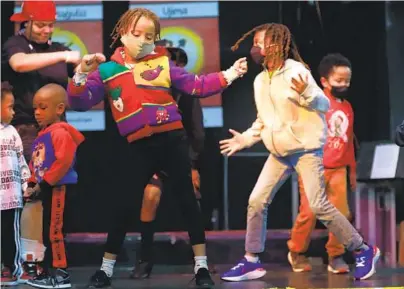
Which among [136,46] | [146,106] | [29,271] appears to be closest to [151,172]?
[146,106]

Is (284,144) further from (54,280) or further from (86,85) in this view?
(54,280)

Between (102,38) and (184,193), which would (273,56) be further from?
(102,38)

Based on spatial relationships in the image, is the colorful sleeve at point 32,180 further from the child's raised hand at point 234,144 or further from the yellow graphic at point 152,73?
the child's raised hand at point 234,144

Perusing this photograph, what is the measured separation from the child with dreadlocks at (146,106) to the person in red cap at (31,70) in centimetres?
65

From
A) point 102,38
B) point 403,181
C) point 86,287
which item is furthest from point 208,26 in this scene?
point 86,287

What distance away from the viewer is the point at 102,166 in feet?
23.2

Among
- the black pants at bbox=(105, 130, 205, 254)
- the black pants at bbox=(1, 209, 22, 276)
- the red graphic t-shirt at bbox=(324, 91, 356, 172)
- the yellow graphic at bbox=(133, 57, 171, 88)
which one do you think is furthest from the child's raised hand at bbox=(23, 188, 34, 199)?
the red graphic t-shirt at bbox=(324, 91, 356, 172)

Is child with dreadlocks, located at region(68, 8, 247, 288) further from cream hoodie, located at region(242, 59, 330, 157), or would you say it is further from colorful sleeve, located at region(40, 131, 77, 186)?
cream hoodie, located at region(242, 59, 330, 157)

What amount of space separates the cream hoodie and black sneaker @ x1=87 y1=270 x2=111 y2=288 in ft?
4.09

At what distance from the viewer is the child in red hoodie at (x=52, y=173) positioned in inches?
219

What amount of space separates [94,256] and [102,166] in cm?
73

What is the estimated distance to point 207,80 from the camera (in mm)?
5457

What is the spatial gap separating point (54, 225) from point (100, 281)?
0.45 meters

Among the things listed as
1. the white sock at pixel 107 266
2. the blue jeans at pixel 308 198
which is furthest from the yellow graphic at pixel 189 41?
the white sock at pixel 107 266
